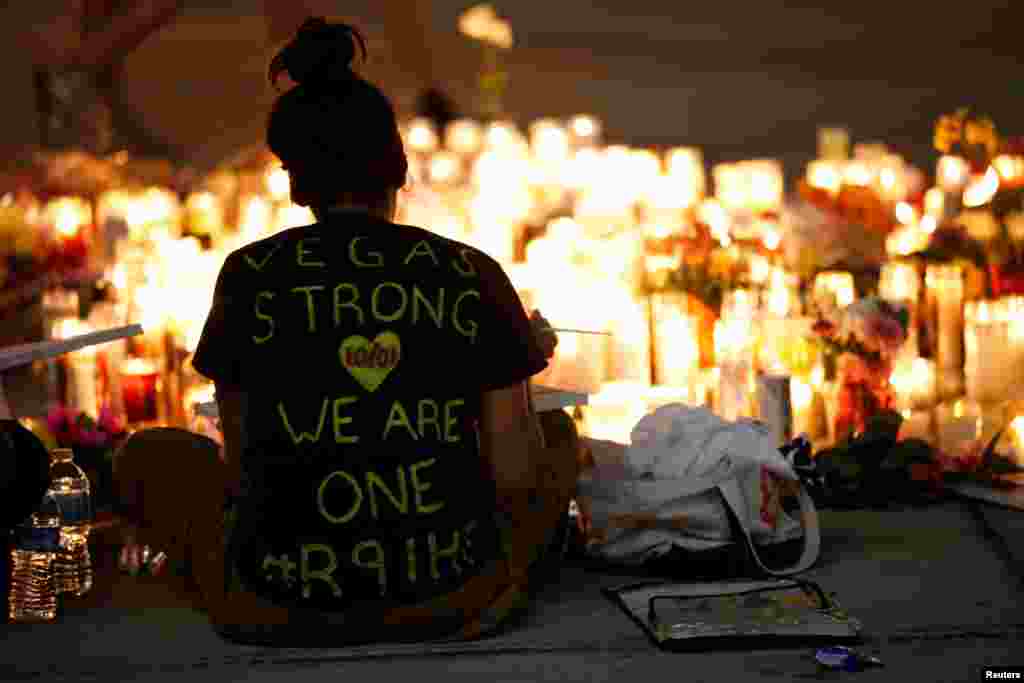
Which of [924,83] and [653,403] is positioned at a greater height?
[924,83]

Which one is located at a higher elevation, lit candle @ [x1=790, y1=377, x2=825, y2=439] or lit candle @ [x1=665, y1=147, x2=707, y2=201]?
lit candle @ [x1=665, y1=147, x2=707, y2=201]

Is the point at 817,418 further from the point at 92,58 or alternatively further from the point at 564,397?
the point at 92,58

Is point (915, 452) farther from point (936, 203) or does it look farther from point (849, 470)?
point (936, 203)

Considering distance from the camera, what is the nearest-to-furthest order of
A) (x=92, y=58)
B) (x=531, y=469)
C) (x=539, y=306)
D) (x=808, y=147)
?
(x=531, y=469) < (x=539, y=306) < (x=92, y=58) < (x=808, y=147)

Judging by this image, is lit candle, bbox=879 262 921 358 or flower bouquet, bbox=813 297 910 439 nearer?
flower bouquet, bbox=813 297 910 439

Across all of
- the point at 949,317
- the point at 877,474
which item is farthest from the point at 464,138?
the point at 877,474

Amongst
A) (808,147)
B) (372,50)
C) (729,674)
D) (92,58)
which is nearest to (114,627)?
(729,674)

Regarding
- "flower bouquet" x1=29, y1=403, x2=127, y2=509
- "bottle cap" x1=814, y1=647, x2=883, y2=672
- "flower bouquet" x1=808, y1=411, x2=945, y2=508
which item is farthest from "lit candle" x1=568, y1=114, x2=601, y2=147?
"bottle cap" x1=814, y1=647, x2=883, y2=672

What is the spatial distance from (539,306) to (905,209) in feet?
7.17

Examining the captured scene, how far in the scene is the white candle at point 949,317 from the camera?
5996 mm

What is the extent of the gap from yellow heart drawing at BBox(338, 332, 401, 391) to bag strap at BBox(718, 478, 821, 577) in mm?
962

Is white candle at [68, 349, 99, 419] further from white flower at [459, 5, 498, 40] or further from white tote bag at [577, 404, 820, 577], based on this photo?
white flower at [459, 5, 498, 40]

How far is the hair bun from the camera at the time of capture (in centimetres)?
355

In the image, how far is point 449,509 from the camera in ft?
11.9
